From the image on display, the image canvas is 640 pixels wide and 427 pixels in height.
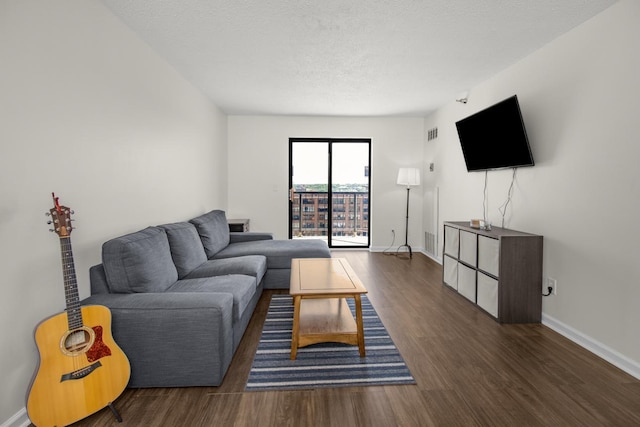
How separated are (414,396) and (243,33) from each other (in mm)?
2985

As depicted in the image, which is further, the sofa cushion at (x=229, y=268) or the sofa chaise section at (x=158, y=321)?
the sofa cushion at (x=229, y=268)

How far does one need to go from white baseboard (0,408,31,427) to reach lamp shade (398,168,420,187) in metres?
5.17

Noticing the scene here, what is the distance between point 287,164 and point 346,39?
3.27 m

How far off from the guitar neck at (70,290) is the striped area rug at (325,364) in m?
0.98

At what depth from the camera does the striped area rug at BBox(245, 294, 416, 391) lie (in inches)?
77.2

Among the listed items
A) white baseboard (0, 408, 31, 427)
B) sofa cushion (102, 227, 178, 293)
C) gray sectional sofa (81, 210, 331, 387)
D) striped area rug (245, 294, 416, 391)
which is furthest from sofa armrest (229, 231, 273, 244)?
white baseboard (0, 408, 31, 427)

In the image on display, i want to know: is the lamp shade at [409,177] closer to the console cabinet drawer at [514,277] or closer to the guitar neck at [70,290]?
the console cabinet drawer at [514,277]

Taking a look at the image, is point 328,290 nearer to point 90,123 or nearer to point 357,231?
point 90,123

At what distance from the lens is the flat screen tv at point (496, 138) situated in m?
2.98

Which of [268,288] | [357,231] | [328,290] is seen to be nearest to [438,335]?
[328,290]

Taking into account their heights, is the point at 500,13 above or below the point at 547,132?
above

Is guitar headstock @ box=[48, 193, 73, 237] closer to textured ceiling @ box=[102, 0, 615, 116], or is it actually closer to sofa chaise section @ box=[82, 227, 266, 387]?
sofa chaise section @ box=[82, 227, 266, 387]

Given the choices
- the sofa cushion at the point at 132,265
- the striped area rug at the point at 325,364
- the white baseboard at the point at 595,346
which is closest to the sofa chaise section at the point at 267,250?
the striped area rug at the point at 325,364

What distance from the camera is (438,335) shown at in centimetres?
261
